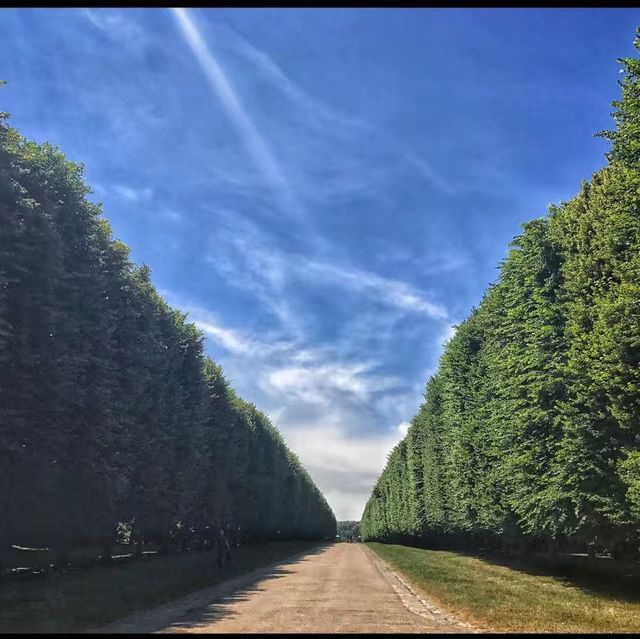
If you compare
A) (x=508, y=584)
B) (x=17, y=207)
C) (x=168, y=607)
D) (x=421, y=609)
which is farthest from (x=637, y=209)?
(x=17, y=207)

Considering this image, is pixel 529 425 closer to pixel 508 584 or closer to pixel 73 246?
pixel 508 584

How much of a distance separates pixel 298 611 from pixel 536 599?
28.6 ft

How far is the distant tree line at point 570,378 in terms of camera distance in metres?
20.4

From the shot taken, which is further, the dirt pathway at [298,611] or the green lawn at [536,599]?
the green lawn at [536,599]

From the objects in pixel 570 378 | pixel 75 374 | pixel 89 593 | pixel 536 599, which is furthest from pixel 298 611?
pixel 75 374

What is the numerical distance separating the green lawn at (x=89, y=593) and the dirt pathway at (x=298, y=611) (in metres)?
1.04

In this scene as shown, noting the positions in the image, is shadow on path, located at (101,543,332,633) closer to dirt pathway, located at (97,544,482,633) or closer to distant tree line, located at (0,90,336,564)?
dirt pathway, located at (97,544,482,633)

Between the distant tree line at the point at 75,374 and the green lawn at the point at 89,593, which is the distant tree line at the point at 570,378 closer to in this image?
the green lawn at the point at 89,593

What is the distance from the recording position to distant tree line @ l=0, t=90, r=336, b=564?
82.9 feet

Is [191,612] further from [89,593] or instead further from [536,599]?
[536,599]

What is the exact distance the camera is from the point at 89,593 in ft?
76.6

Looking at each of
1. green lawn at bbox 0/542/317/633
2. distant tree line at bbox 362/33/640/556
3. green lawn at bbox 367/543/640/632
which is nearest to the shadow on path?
green lawn at bbox 0/542/317/633

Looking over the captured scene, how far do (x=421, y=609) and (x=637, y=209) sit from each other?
15083 mm

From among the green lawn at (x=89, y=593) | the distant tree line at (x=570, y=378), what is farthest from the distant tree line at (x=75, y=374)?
the distant tree line at (x=570, y=378)
